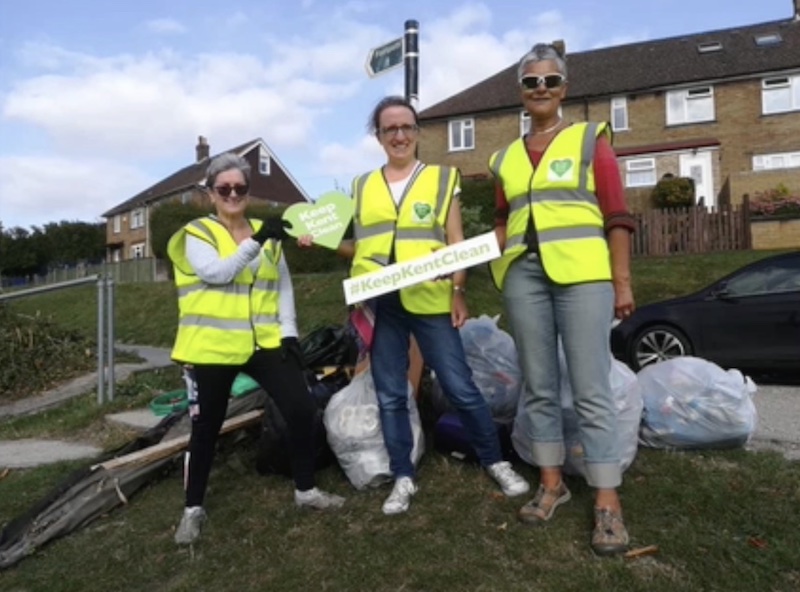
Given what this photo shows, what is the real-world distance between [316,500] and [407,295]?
3.80 ft

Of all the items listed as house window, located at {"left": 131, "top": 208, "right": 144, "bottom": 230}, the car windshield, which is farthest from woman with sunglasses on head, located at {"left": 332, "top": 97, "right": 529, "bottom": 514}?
house window, located at {"left": 131, "top": 208, "right": 144, "bottom": 230}

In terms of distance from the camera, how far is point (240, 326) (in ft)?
10.6

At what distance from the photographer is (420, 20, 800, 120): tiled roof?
25.7m

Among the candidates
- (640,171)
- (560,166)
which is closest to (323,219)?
(560,166)

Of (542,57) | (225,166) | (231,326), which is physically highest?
(542,57)

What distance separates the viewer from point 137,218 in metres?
50.6

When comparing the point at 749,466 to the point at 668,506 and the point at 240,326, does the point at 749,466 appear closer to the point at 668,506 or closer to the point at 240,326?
the point at 668,506

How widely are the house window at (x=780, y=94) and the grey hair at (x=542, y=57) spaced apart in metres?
26.2

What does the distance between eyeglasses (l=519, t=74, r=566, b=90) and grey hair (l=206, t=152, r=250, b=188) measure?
140 centimetres

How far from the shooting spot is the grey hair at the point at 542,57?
2.96 m

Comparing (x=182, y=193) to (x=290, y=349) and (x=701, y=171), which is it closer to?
(x=701, y=171)

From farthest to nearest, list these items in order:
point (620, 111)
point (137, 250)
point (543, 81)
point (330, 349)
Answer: point (137, 250), point (620, 111), point (330, 349), point (543, 81)

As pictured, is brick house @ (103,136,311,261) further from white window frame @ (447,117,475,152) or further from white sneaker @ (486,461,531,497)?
white sneaker @ (486,461,531,497)

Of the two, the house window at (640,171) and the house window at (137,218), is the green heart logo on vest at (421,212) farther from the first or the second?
the house window at (137,218)
